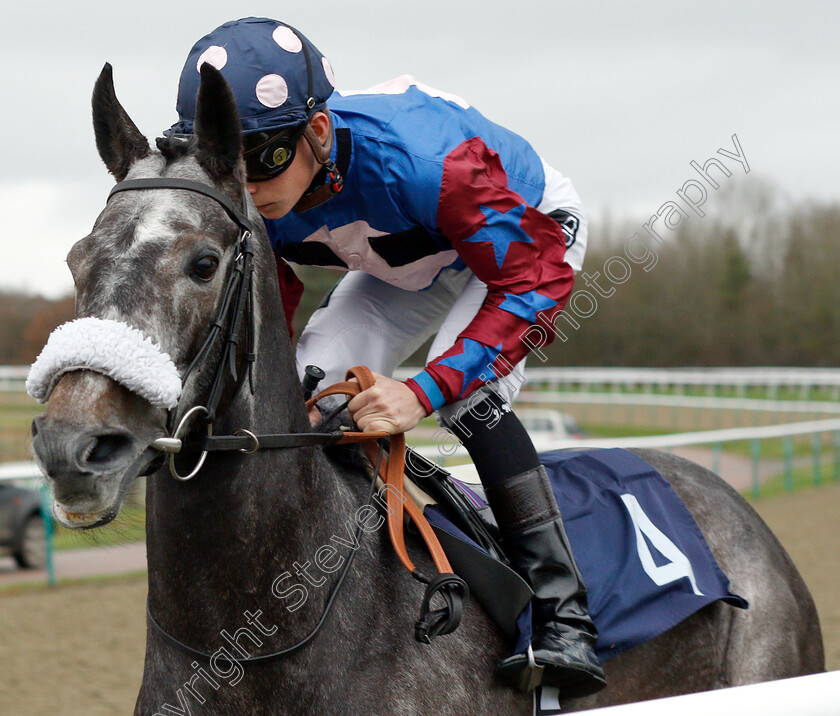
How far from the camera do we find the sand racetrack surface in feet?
15.5

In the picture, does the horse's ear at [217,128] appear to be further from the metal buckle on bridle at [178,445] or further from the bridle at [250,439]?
the metal buckle on bridle at [178,445]

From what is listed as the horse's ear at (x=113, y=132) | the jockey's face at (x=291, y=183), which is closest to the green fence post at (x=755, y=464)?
the jockey's face at (x=291, y=183)

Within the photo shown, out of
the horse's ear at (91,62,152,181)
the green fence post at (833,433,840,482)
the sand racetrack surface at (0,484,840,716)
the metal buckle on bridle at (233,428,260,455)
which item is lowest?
the green fence post at (833,433,840,482)

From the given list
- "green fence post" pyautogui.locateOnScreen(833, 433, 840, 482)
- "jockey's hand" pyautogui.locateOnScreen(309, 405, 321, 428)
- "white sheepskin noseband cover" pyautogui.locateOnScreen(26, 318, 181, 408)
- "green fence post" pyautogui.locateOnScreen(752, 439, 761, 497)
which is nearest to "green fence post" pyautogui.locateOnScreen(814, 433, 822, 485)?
"green fence post" pyautogui.locateOnScreen(833, 433, 840, 482)

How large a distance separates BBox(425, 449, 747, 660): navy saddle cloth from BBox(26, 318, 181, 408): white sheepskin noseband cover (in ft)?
3.01

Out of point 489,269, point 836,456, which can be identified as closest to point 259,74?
point 489,269

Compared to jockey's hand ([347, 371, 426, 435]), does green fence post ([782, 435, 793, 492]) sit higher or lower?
lower

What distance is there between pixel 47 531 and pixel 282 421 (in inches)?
226

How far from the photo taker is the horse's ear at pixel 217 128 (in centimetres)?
178

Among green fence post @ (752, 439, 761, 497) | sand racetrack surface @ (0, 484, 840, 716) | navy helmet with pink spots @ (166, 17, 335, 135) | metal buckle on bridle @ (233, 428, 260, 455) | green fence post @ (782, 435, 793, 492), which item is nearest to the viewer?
metal buckle on bridle @ (233, 428, 260, 455)

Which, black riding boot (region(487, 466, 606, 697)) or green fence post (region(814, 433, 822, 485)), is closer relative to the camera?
black riding boot (region(487, 466, 606, 697))

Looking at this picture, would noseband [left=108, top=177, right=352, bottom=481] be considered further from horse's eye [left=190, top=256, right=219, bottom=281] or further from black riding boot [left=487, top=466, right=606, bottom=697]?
black riding boot [left=487, top=466, right=606, bottom=697]

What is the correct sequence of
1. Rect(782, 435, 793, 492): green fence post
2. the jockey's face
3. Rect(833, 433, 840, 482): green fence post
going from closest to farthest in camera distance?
the jockey's face, Rect(782, 435, 793, 492): green fence post, Rect(833, 433, 840, 482): green fence post

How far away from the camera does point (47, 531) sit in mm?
7031
